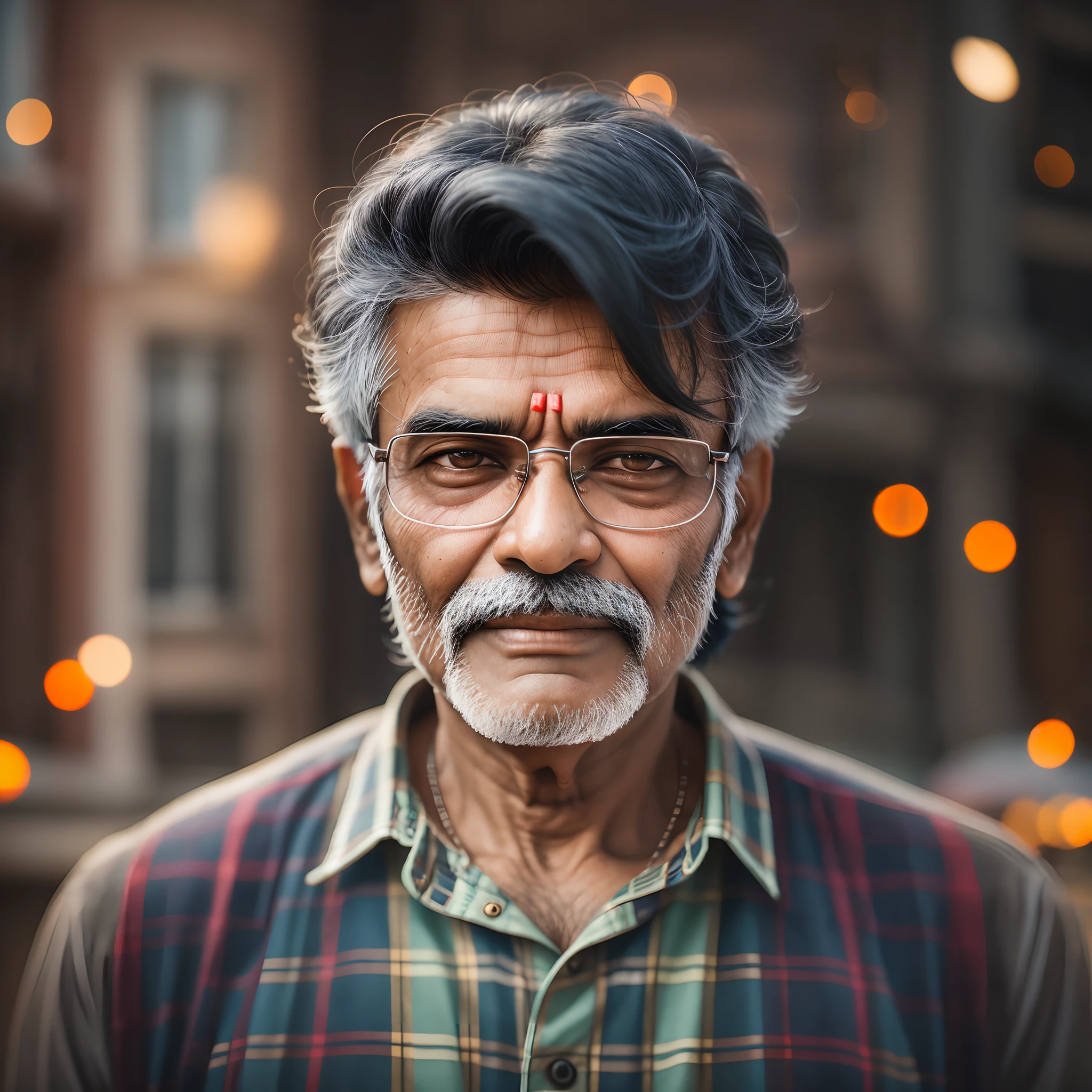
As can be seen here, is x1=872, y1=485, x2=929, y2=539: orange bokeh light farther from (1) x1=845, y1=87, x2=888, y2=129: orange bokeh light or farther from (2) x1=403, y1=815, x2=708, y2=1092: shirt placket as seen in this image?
(2) x1=403, y1=815, x2=708, y2=1092: shirt placket

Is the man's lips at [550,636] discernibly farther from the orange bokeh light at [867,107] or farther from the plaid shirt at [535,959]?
the orange bokeh light at [867,107]

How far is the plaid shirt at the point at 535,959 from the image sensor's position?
1.21 m

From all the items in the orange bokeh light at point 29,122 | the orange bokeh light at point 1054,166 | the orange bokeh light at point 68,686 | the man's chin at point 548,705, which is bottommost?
the orange bokeh light at point 68,686

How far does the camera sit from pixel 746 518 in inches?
54.0

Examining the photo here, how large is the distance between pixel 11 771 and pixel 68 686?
0.39 m

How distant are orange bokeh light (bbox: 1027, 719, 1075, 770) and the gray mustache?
2.70m

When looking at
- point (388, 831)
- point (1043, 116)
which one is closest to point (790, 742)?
point (388, 831)

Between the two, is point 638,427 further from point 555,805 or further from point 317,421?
point 317,421

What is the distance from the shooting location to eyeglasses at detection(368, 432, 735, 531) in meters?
1.15

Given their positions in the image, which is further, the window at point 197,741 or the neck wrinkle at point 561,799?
the window at point 197,741

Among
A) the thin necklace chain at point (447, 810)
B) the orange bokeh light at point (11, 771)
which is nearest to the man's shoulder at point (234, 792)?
the thin necklace chain at point (447, 810)

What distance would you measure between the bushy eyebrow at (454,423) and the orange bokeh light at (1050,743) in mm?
2880

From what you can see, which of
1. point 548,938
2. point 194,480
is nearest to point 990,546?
point 548,938

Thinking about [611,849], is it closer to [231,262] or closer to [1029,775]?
[1029,775]
